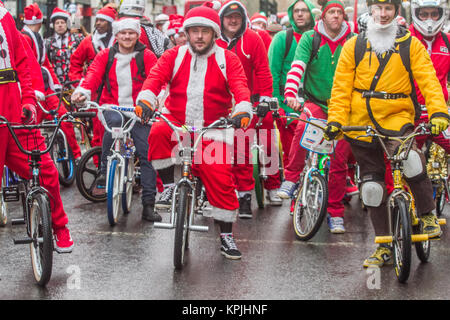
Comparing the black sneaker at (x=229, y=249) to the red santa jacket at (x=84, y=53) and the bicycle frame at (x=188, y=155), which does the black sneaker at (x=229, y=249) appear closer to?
the bicycle frame at (x=188, y=155)

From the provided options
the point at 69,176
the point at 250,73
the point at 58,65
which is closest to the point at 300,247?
the point at 250,73

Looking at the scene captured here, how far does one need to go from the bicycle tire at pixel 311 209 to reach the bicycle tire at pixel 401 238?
3.97 ft

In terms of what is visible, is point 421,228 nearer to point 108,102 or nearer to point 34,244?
point 34,244

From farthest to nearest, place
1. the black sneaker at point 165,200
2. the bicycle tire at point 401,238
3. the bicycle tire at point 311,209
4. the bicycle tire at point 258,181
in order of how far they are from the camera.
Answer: the bicycle tire at point 258,181 < the bicycle tire at point 311,209 < the black sneaker at point 165,200 < the bicycle tire at point 401,238

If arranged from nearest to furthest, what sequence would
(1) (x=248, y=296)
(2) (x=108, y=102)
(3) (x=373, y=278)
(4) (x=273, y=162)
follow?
1. (1) (x=248, y=296)
2. (3) (x=373, y=278)
3. (2) (x=108, y=102)
4. (4) (x=273, y=162)

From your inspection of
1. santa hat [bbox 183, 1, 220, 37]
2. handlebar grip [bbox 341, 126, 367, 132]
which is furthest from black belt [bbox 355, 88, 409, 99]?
santa hat [bbox 183, 1, 220, 37]

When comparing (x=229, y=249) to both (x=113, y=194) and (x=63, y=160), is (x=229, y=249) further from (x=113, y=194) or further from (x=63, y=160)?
(x=63, y=160)

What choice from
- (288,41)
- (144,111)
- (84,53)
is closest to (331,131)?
(144,111)

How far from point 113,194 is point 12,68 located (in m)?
2.42

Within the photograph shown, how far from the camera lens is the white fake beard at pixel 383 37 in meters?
5.85

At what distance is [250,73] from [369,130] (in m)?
3.12

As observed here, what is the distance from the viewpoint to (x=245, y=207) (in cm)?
830

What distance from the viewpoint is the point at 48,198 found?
539cm

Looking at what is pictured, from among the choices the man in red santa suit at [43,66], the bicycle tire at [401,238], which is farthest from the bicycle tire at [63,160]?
the bicycle tire at [401,238]
